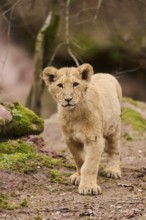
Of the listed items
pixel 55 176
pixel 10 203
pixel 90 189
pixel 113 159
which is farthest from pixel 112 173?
pixel 10 203

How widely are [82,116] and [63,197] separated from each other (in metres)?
1.10

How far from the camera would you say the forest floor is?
739cm

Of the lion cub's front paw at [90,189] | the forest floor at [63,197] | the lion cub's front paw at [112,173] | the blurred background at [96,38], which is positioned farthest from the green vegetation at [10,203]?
the blurred background at [96,38]

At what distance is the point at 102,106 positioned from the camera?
365 inches

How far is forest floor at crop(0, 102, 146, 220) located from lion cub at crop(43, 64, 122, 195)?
0.83 ft

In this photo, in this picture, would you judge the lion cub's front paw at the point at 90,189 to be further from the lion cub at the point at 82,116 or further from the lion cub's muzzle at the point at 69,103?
the lion cub's muzzle at the point at 69,103

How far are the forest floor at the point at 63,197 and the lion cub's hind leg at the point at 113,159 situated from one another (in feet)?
0.42

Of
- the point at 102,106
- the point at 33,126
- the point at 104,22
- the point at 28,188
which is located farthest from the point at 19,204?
the point at 104,22

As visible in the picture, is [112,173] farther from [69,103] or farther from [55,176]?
[69,103]

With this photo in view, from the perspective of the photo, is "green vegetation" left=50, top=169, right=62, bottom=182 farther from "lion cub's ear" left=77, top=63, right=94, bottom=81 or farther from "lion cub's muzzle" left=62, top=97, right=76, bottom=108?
"lion cub's ear" left=77, top=63, right=94, bottom=81

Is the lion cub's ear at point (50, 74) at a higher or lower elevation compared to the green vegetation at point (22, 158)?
higher

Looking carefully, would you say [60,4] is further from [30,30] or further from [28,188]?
[28,188]

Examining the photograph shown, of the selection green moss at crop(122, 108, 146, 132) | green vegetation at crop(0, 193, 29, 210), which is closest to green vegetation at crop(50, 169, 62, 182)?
green vegetation at crop(0, 193, 29, 210)

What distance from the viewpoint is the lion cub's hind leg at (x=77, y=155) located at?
8922 millimetres
